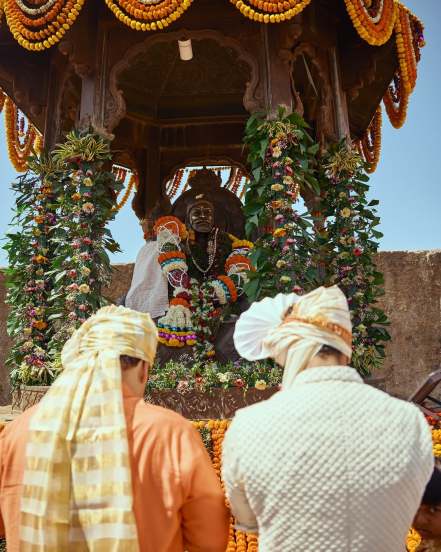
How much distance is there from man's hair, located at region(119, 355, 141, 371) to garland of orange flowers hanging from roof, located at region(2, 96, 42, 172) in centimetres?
638

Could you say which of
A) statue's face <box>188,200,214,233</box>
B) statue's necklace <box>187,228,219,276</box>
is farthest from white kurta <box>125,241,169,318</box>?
statue's face <box>188,200,214,233</box>

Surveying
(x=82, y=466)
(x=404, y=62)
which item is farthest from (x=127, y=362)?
(x=404, y=62)

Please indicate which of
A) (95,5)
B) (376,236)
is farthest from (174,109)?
(376,236)

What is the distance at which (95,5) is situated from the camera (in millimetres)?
6336

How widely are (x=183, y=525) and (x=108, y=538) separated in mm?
272

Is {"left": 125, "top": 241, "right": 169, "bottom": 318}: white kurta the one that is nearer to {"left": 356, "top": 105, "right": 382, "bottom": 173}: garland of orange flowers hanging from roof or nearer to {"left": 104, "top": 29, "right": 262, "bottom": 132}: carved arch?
{"left": 104, "top": 29, "right": 262, "bottom": 132}: carved arch

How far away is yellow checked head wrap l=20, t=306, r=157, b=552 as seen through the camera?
5.95 feet

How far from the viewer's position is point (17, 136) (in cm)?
795

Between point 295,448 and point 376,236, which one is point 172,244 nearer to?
point 376,236

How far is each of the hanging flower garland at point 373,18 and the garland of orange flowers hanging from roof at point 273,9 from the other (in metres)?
0.73

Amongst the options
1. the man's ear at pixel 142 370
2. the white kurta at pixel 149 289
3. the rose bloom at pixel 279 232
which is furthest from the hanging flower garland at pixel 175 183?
the man's ear at pixel 142 370

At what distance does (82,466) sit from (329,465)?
829 mm

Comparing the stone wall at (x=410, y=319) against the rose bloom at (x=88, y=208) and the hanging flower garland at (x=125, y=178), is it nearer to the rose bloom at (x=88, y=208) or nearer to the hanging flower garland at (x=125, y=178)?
the hanging flower garland at (x=125, y=178)

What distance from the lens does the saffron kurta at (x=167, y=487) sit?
1.84 m
